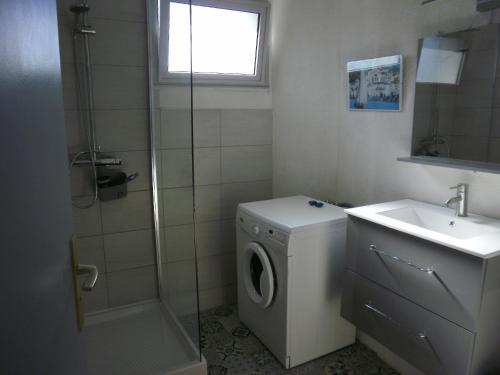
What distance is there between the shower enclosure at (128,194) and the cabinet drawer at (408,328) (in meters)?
0.89

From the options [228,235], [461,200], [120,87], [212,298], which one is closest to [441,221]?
[461,200]

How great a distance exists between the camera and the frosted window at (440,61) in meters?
1.89

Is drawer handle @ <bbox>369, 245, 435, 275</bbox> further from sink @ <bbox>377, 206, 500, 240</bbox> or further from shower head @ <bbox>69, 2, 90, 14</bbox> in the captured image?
shower head @ <bbox>69, 2, 90, 14</bbox>

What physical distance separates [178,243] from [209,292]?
780 mm

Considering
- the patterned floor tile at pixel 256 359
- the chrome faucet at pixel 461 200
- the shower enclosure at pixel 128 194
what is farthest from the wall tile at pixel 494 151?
the shower enclosure at pixel 128 194

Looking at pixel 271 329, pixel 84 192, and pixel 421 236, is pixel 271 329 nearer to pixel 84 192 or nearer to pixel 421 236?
pixel 421 236

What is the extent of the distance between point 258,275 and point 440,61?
164cm

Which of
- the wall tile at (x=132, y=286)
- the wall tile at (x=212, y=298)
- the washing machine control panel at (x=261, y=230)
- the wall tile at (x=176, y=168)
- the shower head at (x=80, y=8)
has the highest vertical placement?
the shower head at (x=80, y=8)

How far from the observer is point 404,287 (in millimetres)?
1745

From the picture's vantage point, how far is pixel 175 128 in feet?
7.07

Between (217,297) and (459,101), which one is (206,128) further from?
(459,101)

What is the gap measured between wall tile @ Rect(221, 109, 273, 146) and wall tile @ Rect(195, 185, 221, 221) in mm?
365

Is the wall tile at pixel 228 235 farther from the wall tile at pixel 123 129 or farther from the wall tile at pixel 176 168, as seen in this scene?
the wall tile at pixel 123 129

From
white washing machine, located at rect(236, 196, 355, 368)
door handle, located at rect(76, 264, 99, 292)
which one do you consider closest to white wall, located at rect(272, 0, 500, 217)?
white washing machine, located at rect(236, 196, 355, 368)
